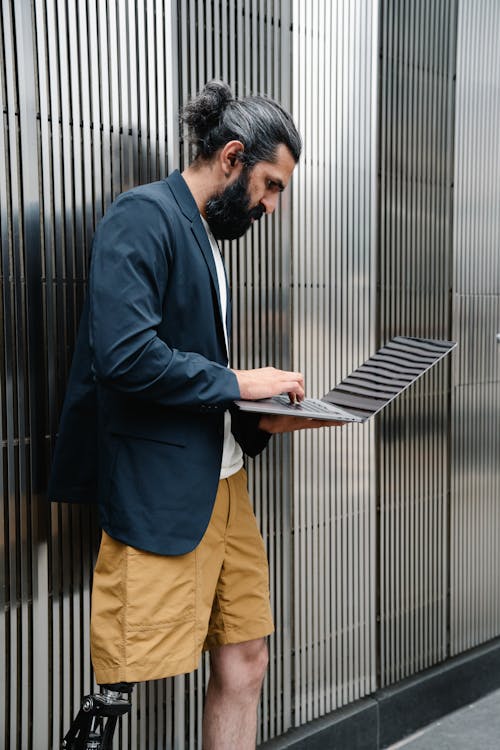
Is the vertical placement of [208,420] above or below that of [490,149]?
below

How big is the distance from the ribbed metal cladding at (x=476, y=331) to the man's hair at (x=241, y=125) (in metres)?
1.86

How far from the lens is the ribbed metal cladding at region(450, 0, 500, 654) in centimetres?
391

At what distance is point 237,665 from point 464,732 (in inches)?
71.1

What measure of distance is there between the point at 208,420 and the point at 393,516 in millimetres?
1753

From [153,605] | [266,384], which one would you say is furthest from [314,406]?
[153,605]

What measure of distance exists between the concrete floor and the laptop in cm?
200

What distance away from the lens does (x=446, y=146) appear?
150 inches

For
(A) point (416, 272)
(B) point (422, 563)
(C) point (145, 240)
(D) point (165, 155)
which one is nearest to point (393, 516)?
(B) point (422, 563)

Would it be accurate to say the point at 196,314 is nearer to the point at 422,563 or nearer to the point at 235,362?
the point at 235,362

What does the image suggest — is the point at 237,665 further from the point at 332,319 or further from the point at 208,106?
the point at 208,106

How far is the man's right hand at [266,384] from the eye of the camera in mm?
2104

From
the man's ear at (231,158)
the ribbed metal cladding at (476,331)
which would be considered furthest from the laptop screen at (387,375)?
the ribbed metal cladding at (476,331)

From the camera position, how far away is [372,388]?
2.28 metres

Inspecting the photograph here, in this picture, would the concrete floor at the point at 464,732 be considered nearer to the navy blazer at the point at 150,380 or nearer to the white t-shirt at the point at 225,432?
the white t-shirt at the point at 225,432
